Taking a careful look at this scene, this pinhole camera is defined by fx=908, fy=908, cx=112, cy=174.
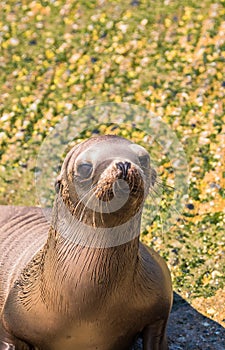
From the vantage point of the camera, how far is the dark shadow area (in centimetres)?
623

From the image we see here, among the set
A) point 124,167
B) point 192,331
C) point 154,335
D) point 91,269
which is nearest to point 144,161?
point 124,167

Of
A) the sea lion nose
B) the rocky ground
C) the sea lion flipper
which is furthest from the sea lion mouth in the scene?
the rocky ground

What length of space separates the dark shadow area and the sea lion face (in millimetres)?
1923

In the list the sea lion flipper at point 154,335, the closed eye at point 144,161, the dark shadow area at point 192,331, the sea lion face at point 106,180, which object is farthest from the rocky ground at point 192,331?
the closed eye at point 144,161

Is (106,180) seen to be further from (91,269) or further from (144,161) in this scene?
(91,269)

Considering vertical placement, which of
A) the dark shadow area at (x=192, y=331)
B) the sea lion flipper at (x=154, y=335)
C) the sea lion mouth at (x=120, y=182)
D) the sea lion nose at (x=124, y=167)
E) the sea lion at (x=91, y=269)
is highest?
the sea lion nose at (x=124, y=167)

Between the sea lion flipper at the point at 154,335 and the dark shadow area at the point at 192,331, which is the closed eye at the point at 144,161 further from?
the dark shadow area at the point at 192,331

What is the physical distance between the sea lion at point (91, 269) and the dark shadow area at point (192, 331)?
2.22 ft

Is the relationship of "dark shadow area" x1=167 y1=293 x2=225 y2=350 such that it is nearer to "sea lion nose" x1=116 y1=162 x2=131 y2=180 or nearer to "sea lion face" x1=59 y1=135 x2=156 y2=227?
"sea lion face" x1=59 y1=135 x2=156 y2=227

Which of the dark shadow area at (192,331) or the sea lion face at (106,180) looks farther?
the dark shadow area at (192,331)

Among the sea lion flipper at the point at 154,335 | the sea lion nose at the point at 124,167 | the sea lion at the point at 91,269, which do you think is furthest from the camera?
the sea lion flipper at the point at 154,335

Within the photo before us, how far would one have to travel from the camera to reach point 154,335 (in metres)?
5.45

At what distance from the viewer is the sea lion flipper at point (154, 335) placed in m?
5.43

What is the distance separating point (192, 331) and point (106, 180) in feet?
7.89
